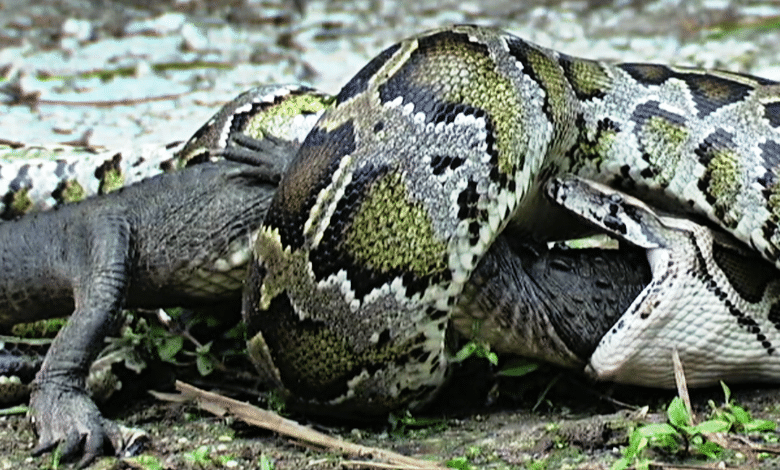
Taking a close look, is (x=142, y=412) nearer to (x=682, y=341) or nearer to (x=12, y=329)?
(x=12, y=329)

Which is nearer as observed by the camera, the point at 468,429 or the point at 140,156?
the point at 468,429

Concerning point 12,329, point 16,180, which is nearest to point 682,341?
point 12,329

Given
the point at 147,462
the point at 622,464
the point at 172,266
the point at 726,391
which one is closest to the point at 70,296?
the point at 172,266

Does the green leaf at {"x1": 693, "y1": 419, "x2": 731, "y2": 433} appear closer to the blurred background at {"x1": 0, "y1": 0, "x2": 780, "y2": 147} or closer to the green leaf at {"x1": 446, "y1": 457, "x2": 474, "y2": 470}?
the green leaf at {"x1": 446, "y1": 457, "x2": 474, "y2": 470}

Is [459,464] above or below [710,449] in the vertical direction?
below

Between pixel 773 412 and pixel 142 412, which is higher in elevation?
pixel 773 412

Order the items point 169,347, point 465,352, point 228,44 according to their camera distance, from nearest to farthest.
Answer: point 465,352 < point 169,347 < point 228,44

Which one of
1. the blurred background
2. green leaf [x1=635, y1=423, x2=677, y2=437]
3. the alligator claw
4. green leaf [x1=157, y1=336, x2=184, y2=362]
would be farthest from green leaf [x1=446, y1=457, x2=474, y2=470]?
the blurred background

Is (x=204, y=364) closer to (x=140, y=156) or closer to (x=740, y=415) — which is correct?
(x=140, y=156)
